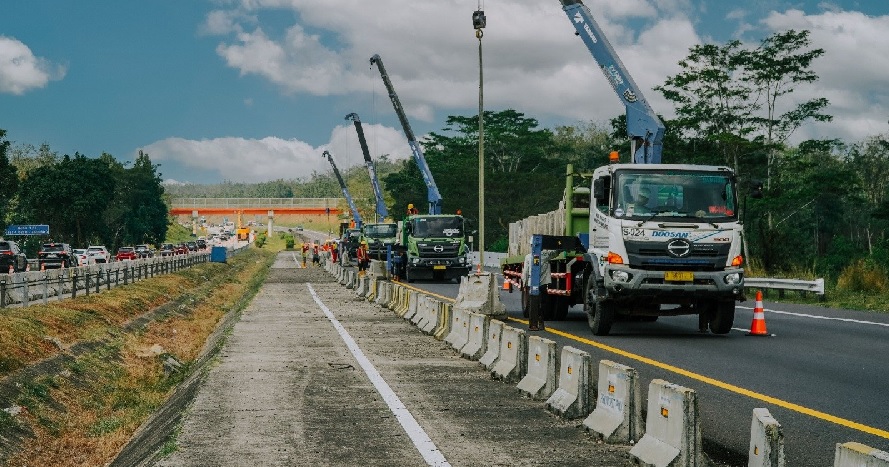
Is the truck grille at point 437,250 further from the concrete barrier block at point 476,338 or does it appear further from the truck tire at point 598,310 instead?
the concrete barrier block at point 476,338

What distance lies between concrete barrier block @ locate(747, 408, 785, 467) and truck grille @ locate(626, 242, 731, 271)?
1069 cm

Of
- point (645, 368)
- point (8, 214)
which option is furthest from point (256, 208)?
point (645, 368)

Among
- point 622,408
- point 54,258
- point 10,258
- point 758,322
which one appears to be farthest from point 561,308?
point 54,258

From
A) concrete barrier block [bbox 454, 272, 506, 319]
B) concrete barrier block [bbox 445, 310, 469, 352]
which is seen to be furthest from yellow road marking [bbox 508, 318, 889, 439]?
concrete barrier block [bbox 454, 272, 506, 319]

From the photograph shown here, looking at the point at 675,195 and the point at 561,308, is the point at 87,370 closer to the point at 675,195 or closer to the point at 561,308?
the point at 561,308

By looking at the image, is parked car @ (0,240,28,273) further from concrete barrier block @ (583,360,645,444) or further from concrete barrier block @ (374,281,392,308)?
concrete barrier block @ (583,360,645,444)

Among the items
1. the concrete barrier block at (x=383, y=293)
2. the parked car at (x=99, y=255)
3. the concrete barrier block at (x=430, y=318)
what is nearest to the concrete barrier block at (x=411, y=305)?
the concrete barrier block at (x=430, y=318)

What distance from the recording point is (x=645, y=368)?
14.1 metres

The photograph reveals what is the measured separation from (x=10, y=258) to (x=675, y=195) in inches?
1617

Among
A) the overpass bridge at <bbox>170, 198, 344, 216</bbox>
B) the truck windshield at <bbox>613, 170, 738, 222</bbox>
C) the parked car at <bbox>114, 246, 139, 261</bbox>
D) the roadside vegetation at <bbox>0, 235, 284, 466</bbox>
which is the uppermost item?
the overpass bridge at <bbox>170, 198, 344, 216</bbox>

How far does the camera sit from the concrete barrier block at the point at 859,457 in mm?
5328

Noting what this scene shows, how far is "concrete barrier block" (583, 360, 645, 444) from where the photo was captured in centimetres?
896

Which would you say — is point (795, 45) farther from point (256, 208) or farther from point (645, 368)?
point (256, 208)

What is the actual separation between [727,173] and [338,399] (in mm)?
8903
